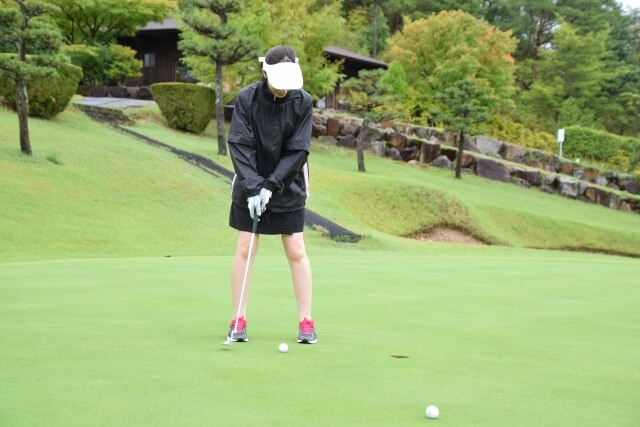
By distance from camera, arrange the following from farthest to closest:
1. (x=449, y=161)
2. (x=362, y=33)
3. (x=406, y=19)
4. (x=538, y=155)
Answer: (x=362, y=33), (x=406, y=19), (x=538, y=155), (x=449, y=161)

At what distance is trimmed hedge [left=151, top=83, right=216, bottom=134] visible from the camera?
99.8ft

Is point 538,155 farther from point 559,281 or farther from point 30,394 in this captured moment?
point 30,394

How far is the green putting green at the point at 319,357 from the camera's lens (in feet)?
10.0

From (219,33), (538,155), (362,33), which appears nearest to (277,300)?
(219,33)

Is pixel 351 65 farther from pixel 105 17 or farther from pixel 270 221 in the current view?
pixel 270 221

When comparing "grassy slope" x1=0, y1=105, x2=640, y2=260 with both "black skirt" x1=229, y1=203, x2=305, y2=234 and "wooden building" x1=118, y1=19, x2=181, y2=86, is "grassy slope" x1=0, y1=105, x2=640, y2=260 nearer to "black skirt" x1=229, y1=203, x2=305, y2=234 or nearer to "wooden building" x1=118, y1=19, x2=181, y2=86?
"black skirt" x1=229, y1=203, x2=305, y2=234

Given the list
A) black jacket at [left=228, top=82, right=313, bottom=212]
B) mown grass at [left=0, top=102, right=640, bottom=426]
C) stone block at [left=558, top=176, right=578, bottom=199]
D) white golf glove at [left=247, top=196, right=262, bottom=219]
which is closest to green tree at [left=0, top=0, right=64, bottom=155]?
mown grass at [left=0, top=102, right=640, bottom=426]

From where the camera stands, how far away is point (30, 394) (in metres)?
3.18

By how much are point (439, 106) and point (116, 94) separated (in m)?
15.4

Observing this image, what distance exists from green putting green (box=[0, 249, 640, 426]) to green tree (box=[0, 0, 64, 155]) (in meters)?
10.9

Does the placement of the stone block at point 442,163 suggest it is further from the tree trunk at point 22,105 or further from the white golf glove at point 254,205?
the white golf glove at point 254,205

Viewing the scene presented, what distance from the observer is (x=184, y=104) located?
30422 mm

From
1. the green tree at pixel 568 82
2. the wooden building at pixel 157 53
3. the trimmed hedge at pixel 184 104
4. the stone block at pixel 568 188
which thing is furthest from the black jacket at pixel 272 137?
the green tree at pixel 568 82

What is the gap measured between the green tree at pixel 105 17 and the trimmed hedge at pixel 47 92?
979 centimetres
